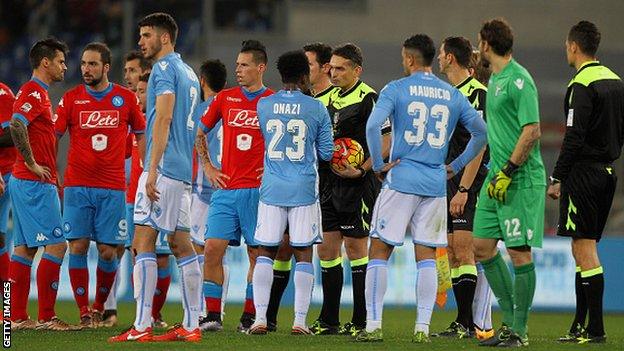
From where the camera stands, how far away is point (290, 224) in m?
10.2

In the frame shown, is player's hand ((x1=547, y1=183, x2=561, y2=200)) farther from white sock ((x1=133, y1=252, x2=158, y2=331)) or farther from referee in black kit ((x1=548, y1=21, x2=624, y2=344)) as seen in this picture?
white sock ((x1=133, y1=252, x2=158, y2=331))

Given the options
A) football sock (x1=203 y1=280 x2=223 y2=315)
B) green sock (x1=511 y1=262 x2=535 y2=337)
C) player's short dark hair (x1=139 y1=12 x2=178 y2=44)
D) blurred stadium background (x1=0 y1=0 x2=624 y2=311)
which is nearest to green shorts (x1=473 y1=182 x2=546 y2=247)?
green sock (x1=511 y1=262 x2=535 y2=337)

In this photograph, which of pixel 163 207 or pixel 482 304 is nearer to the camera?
pixel 163 207

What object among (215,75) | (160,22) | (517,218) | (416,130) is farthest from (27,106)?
(517,218)

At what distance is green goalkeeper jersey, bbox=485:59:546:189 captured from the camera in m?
9.05

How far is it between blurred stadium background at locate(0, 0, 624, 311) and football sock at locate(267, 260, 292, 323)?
452 inches

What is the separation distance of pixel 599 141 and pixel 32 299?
9.18 meters

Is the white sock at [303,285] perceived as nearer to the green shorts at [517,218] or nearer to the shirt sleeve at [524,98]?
the green shorts at [517,218]

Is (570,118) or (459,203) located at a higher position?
(570,118)

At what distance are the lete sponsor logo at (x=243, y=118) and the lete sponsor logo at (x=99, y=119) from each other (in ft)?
3.85

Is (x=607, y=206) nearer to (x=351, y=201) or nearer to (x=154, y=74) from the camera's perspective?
(x=351, y=201)

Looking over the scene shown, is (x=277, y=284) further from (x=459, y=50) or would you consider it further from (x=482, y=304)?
(x=459, y=50)

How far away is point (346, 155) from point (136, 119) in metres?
1.96

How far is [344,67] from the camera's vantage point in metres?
10.8
